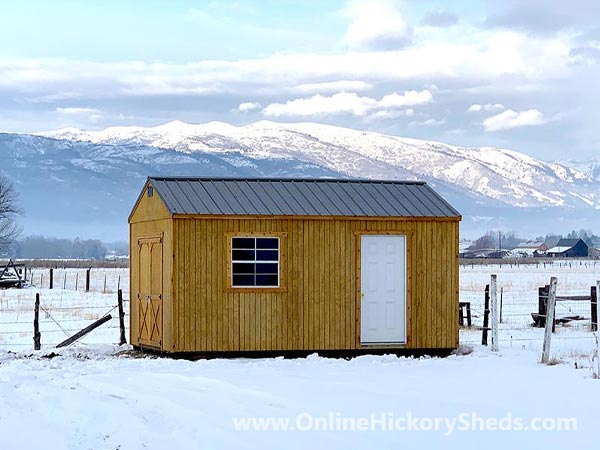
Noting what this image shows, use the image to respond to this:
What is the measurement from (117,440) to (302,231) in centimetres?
891

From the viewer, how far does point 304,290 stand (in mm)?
19359

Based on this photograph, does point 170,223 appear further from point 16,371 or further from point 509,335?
point 509,335

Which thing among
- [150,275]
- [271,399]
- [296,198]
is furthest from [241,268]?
[271,399]

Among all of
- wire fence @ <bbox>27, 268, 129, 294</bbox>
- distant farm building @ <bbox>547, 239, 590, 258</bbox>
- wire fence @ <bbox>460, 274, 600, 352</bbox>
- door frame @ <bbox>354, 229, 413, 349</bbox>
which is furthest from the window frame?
distant farm building @ <bbox>547, 239, 590, 258</bbox>

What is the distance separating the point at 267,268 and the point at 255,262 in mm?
240

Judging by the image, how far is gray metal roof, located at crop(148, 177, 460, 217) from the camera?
19.3m

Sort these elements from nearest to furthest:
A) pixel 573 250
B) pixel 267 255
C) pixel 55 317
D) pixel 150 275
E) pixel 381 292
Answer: pixel 267 255
pixel 381 292
pixel 150 275
pixel 55 317
pixel 573 250

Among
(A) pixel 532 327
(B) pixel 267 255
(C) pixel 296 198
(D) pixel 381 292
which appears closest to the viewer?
(B) pixel 267 255

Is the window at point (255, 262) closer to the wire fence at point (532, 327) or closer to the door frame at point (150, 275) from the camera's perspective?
the door frame at point (150, 275)

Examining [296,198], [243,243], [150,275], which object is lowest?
[150,275]

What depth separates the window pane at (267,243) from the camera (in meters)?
19.2

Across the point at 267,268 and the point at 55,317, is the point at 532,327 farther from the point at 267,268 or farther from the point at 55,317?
the point at 55,317

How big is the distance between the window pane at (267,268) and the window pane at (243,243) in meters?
0.39

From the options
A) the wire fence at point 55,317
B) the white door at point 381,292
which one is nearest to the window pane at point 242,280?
the white door at point 381,292
